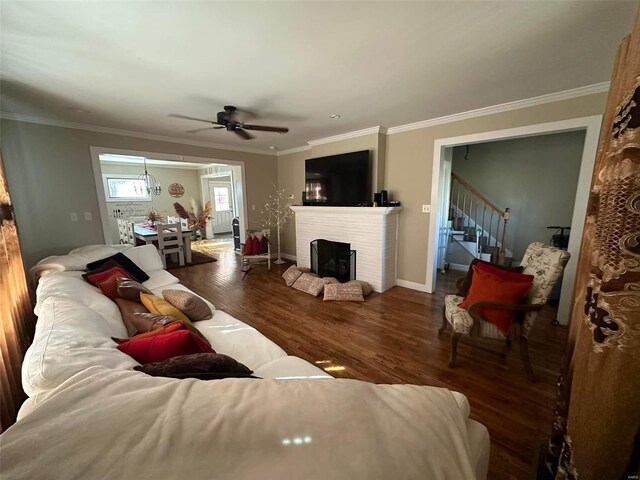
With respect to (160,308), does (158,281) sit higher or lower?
lower

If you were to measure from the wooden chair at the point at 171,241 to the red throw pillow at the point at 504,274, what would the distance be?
206 inches

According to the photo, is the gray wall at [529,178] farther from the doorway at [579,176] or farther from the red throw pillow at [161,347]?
the red throw pillow at [161,347]

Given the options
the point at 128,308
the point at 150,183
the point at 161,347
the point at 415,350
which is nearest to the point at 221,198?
the point at 150,183

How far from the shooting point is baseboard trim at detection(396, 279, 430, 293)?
12.0ft

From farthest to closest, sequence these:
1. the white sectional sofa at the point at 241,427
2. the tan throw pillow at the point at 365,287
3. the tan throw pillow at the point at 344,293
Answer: the tan throw pillow at the point at 365,287 < the tan throw pillow at the point at 344,293 < the white sectional sofa at the point at 241,427

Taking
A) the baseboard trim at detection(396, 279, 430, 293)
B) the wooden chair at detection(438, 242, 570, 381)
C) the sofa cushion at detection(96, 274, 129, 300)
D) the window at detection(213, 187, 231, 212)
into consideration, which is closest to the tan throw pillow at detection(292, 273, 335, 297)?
the baseboard trim at detection(396, 279, 430, 293)

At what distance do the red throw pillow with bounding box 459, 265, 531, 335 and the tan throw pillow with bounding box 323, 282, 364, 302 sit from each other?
1461mm

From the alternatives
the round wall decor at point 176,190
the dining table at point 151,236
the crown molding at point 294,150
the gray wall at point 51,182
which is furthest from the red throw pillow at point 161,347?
the round wall decor at point 176,190

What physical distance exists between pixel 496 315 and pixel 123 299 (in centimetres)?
301

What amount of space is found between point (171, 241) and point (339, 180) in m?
3.69

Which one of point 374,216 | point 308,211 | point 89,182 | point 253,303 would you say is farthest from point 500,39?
point 89,182

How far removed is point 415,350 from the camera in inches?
89.8

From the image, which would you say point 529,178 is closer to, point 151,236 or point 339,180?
point 339,180

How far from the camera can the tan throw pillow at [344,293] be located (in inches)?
133
